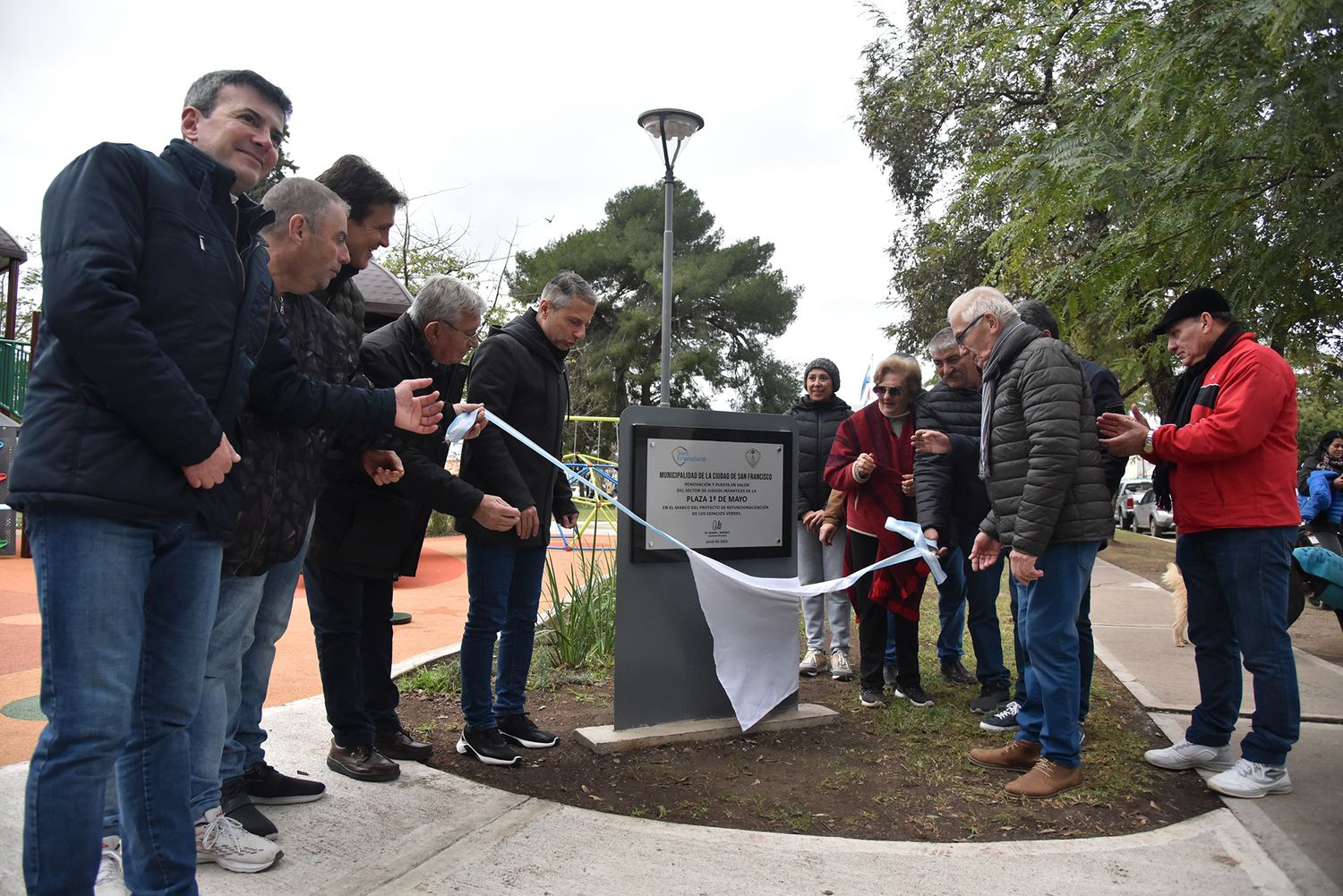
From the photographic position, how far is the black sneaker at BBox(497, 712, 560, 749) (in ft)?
13.4

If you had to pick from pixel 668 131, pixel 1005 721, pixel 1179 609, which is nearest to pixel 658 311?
pixel 668 131

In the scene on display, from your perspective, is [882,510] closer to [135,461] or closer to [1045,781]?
[1045,781]

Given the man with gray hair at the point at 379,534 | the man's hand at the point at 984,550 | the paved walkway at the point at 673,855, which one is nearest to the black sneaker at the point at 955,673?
the man's hand at the point at 984,550

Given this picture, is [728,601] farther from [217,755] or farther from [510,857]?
[217,755]

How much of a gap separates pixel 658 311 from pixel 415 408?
3116 cm

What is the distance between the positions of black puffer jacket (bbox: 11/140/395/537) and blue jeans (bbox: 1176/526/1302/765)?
11.7ft

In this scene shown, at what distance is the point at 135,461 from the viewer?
6.57 ft

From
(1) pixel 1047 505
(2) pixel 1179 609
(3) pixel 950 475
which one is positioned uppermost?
(3) pixel 950 475

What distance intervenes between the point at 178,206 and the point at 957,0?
7.00 metres

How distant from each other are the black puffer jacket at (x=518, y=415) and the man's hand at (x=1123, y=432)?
87.6 inches

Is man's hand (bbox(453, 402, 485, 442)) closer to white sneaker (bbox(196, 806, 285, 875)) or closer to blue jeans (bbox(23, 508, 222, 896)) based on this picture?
blue jeans (bbox(23, 508, 222, 896))

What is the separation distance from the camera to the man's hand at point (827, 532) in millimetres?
5586

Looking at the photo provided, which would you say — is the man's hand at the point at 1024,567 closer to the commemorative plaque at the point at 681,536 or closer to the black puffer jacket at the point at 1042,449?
the black puffer jacket at the point at 1042,449

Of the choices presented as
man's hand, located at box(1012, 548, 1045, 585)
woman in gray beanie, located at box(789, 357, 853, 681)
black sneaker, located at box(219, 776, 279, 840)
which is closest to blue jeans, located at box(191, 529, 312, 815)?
black sneaker, located at box(219, 776, 279, 840)
